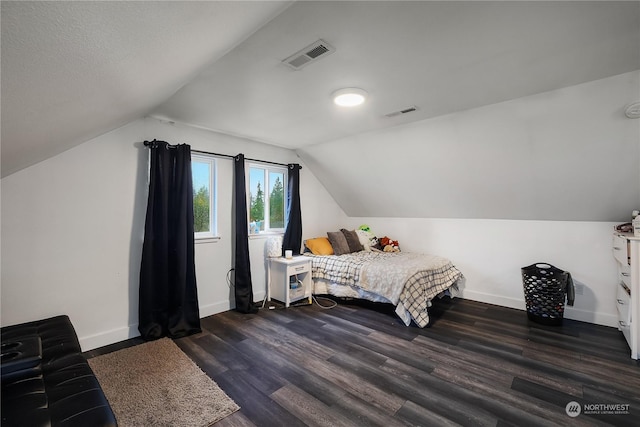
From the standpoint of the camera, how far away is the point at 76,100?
1.25 meters

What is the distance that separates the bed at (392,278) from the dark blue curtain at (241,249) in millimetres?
954

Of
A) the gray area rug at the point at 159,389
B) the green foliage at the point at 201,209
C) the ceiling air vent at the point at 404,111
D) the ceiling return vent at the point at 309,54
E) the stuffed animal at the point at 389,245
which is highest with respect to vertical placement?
the ceiling return vent at the point at 309,54

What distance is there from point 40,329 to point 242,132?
102 inches

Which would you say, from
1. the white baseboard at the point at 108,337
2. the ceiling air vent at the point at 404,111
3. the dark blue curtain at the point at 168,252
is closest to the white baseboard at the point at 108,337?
the white baseboard at the point at 108,337

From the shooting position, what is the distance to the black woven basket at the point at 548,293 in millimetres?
3037

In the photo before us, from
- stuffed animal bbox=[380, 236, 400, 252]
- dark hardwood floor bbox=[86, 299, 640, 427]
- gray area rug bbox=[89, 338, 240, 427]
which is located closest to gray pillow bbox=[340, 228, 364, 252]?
stuffed animal bbox=[380, 236, 400, 252]

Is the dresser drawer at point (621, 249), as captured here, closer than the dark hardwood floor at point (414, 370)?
No

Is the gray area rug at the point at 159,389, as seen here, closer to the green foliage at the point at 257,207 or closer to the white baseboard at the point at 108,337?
the white baseboard at the point at 108,337

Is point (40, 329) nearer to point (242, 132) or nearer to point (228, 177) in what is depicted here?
point (228, 177)

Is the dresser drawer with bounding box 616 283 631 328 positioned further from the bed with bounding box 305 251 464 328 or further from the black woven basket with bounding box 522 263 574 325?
the bed with bounding box 305 251 464 328

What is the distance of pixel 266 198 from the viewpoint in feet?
13.7

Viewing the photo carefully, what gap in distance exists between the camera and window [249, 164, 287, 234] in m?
4.00

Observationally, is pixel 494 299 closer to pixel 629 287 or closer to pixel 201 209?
pixel 629 287

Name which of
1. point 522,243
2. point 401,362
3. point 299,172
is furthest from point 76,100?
point 522,243
